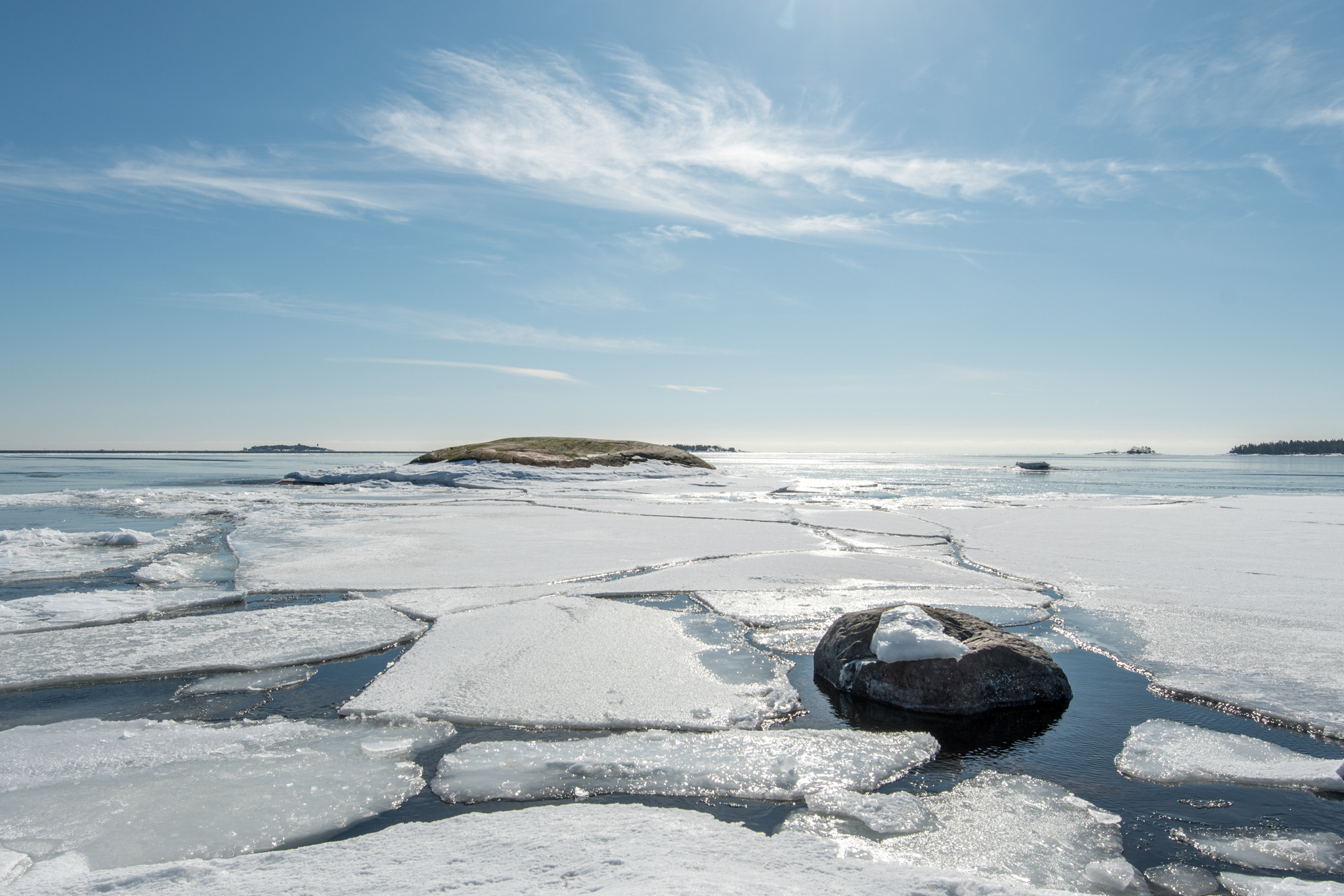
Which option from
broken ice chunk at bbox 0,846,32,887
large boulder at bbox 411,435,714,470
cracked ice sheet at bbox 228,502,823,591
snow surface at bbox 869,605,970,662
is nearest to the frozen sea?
broken ice chunk at bbox 0,846,32,887

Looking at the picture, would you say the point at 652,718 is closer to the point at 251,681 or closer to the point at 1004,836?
the point at 1004,836

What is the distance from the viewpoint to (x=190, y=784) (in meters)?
2.85

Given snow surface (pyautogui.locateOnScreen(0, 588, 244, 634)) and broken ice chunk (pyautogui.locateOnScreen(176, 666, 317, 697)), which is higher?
snow surface (pyautogui.locateOnScreen(0, 588, 244, 634))

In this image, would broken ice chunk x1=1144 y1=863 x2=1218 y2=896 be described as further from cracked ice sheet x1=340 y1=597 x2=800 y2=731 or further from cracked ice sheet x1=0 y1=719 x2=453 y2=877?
cracked ice sheet x1=0 y1=719 x2=453 y2=877

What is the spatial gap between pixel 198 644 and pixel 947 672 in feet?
16.5

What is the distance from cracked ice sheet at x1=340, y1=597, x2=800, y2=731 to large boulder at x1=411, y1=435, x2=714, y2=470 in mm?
24292

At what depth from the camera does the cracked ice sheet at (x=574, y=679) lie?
3629 millimetres

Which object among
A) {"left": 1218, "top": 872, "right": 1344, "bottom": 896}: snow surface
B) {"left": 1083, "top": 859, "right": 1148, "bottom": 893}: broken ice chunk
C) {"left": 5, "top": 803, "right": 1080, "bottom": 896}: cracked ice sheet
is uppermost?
{"left": 5, "top": 803, "right": 1080, "bottom": 896}: cracked ice sheet

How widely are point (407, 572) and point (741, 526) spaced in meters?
5.81

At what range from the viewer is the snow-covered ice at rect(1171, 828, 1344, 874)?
2340 millimetres

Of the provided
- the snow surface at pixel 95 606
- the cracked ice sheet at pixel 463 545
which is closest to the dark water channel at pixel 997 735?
the snow surface at pixel 95 606

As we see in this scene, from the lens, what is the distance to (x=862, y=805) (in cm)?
270

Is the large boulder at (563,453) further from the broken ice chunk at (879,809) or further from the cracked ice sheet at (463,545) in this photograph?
the broken ice chunk at (879,809)

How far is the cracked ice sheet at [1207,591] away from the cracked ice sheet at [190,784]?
452 centimetres
